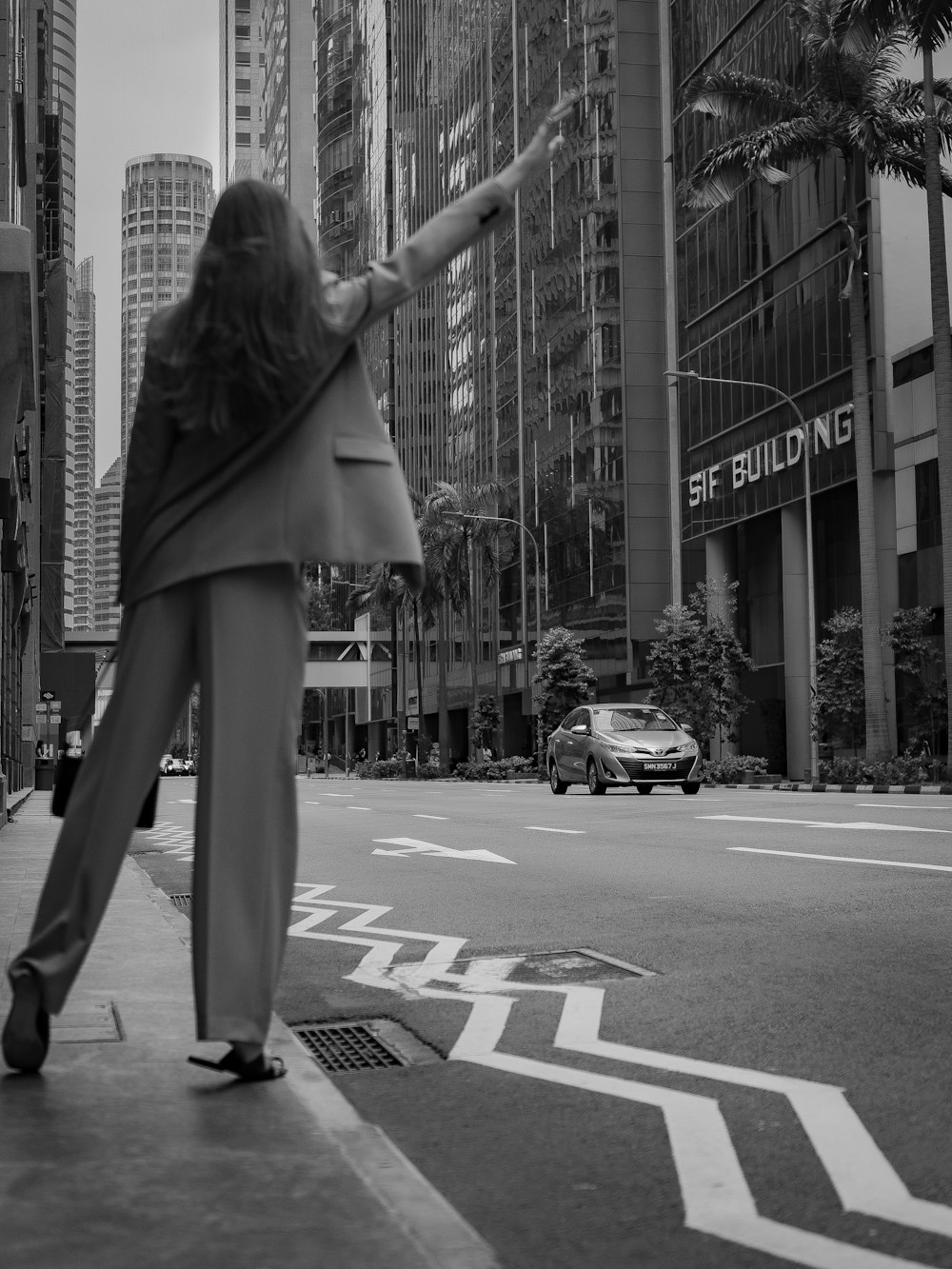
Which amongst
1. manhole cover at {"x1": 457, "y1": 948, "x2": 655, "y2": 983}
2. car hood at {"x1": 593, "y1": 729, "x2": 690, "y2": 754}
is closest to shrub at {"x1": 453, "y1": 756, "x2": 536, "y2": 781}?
car hood at {"x1": 593, "y1": 729, "x2": 690, "y2": 754}

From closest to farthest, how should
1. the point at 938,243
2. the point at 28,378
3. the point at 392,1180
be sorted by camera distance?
the point at 392,1180 < the point at 28,378 < the point at 938,243

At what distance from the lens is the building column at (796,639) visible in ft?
146

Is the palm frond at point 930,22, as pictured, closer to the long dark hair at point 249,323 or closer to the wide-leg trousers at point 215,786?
the long dark hair at point 249,323

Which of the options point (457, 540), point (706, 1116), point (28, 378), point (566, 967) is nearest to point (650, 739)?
point (28, 378)

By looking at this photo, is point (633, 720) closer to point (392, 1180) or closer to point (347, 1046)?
point (347, 1046)

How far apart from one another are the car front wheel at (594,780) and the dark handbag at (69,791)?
23572 millimetres

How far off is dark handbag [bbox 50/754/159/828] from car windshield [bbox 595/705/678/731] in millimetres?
23776

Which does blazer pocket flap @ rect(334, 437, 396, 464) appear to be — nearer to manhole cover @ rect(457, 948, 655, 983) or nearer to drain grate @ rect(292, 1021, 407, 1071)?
drain grate @ rect(292, 1021, 407, 1071)

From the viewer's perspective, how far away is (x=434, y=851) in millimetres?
12570

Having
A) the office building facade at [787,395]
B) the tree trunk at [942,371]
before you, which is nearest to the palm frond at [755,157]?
the office building facade at [787,395]

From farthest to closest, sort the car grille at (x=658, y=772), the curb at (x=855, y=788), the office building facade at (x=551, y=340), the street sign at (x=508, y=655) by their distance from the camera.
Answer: the street sign at (x=508, y=655), the office building facade at (x=551, y=340), the curb at (x=855, y=788), the car grille at (x=658, y=772)

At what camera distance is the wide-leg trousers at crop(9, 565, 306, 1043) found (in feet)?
11.7

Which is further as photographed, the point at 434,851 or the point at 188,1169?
the point at 434,851

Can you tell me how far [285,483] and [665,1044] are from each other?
2.02 meters
